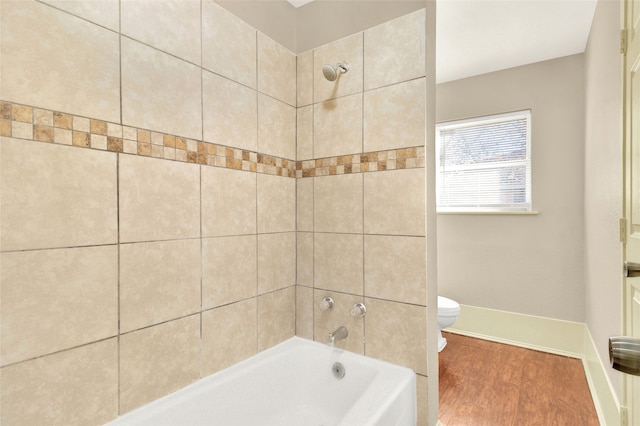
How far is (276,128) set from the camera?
73.7 inches

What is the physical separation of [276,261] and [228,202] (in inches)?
18.8

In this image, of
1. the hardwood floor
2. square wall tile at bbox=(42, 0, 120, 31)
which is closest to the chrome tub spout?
the hardwood floor

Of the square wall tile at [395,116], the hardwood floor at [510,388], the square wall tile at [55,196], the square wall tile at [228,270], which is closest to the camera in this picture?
the square wall tile at [55,196]

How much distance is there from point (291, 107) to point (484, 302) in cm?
260

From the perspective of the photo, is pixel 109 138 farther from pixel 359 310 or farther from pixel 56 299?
pixel 359 310

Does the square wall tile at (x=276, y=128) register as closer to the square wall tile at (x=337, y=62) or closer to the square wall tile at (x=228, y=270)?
the square wall tile at (x=337, y=62)

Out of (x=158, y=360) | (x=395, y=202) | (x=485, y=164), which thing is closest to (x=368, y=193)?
(x=395, y=202)

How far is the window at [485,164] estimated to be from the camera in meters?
3.00

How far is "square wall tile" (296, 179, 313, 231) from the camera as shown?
1950 millimetres

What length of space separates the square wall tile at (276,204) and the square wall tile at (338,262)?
21 centimetres

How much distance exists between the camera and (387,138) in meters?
1.68

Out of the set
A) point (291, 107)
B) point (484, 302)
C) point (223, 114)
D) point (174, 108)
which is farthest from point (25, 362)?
point (484, 302)

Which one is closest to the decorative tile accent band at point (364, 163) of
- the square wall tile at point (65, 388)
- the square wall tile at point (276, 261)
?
the square wall tile at point (276, 261)

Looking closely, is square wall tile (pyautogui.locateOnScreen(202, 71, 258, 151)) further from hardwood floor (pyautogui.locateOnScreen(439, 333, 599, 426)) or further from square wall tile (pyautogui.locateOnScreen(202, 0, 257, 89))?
hardwood floor (pyautogui.locateOnScreen(439, 333, 599, 426))
